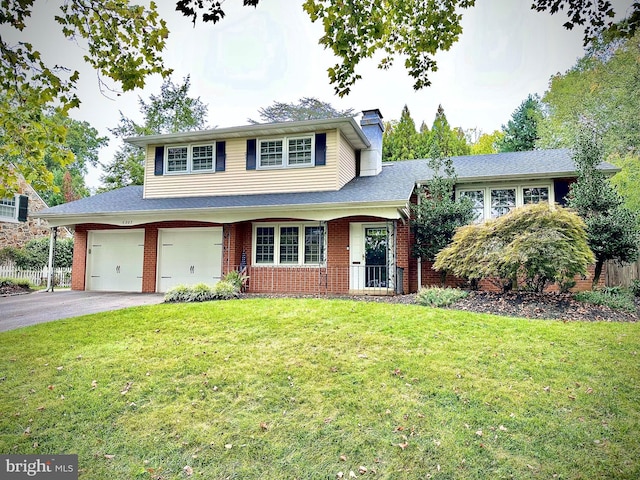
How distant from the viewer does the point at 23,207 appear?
2181 centimetres

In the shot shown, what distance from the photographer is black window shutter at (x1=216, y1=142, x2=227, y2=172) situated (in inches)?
579

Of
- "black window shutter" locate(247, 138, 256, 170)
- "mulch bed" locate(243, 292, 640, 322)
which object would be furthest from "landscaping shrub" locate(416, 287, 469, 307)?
"black window shutter" locate(247, 138, 256, 170)

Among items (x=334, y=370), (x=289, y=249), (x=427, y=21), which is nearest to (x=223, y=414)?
(x=334, y=370)

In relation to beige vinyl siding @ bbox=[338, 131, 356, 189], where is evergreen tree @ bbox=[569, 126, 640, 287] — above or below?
below

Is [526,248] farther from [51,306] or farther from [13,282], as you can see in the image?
[13,282]

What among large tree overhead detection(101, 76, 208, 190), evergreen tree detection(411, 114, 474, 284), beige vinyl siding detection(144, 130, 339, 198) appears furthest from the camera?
large tree overhead detection(101, 76, 208, 190)

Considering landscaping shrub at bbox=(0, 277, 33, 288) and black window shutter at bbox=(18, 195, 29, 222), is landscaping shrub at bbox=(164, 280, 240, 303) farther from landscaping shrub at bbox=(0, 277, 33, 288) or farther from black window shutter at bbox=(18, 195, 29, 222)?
black window shutter at bbox=(18, 195, 29, 222)

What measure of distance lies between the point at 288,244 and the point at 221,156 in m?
3.97

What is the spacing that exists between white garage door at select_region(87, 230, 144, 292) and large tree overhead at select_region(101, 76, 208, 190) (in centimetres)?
Answer: 1340

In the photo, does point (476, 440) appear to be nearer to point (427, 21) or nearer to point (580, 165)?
point (427, 21)

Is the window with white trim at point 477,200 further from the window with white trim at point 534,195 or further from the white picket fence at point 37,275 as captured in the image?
the white picket fence at point 37,275

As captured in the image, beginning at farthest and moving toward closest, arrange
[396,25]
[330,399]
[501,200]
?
1. [501,200]
2. [396,25]
3. [330,399]

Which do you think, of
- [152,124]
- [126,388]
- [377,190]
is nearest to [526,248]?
[377,190]

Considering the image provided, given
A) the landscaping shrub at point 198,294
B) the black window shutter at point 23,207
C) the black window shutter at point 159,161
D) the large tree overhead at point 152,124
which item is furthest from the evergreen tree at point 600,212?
the large tree overhead at point 152,124
